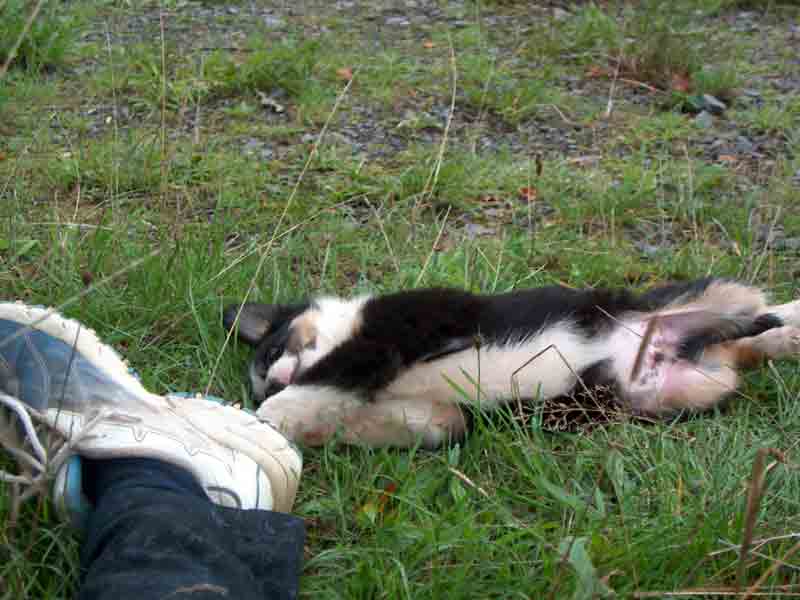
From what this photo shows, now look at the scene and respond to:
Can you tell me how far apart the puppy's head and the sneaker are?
42 centimetres

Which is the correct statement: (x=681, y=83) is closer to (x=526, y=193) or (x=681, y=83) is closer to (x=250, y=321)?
(x=526, y=193)

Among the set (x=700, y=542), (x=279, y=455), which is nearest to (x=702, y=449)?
(x=700, y=542)

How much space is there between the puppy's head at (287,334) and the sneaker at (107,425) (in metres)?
0.42

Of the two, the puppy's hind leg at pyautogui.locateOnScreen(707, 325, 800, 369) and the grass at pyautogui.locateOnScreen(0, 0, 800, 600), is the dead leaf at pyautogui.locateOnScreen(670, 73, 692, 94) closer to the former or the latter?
the grass at pyautogui.locateOnScreen(0, 0, 800, 600)

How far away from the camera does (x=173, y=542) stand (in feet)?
5.46

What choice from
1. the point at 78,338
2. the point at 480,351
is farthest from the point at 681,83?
the point at 78,338

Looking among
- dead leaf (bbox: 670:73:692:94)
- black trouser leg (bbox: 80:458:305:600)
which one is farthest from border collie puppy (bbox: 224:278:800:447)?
dead leaf (bbox: 670:73:692:94)

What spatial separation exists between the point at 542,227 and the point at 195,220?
4.73 ft

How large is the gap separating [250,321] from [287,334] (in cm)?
13

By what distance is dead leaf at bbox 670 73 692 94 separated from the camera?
5.26m

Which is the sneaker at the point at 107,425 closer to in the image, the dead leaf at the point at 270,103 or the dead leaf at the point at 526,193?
the dead leaf at the point at 526,193

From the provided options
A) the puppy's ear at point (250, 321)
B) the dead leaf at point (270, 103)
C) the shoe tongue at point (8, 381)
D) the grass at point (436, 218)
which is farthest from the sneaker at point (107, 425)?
the dead leaf at point (270, 103)

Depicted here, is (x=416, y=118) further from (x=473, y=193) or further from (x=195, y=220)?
(x=195, y=220)

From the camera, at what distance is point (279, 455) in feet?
7.33
